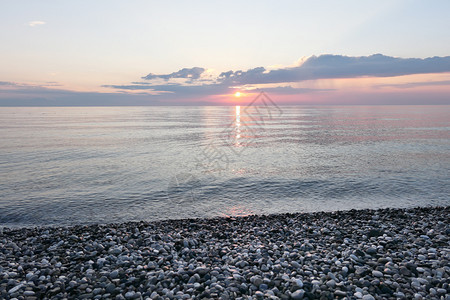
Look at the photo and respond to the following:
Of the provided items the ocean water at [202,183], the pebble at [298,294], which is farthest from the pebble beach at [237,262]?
the ocean water at [202,183]

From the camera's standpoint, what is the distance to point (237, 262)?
8.75 meters

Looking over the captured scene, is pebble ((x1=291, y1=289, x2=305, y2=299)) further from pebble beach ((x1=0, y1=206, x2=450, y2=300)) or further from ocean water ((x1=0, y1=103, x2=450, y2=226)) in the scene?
ocean water ((x1=0, y1=103, x2=450, y2=226))

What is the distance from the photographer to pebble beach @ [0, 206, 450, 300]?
23.8 ft

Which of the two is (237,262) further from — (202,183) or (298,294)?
(202,183)

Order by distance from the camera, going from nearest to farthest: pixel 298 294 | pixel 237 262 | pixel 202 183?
pixel 298 294
pixel 237 262
pixel 202 183

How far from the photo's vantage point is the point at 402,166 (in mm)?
28906

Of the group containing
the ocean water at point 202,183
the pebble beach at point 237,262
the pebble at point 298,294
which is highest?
the pebble at point 298,294

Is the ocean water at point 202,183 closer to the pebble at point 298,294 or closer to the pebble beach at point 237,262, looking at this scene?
the pebble beach at point 237,262

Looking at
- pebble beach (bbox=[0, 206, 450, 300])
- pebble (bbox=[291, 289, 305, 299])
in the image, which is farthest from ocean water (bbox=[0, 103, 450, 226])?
pebble (bbox=[291, 289, 305, 299])

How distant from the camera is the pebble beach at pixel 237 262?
726 cm

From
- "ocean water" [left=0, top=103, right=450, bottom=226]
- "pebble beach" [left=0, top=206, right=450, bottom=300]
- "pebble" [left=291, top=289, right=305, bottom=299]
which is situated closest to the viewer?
"pebble" [left=291, top=289, right=305, bottom=299]

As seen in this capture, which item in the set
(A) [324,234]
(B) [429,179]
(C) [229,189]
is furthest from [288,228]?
(B) [429,179]

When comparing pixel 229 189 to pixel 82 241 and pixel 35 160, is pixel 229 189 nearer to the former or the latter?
pixel 82 241

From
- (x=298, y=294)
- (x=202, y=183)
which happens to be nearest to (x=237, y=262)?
(x=298, y=294)
